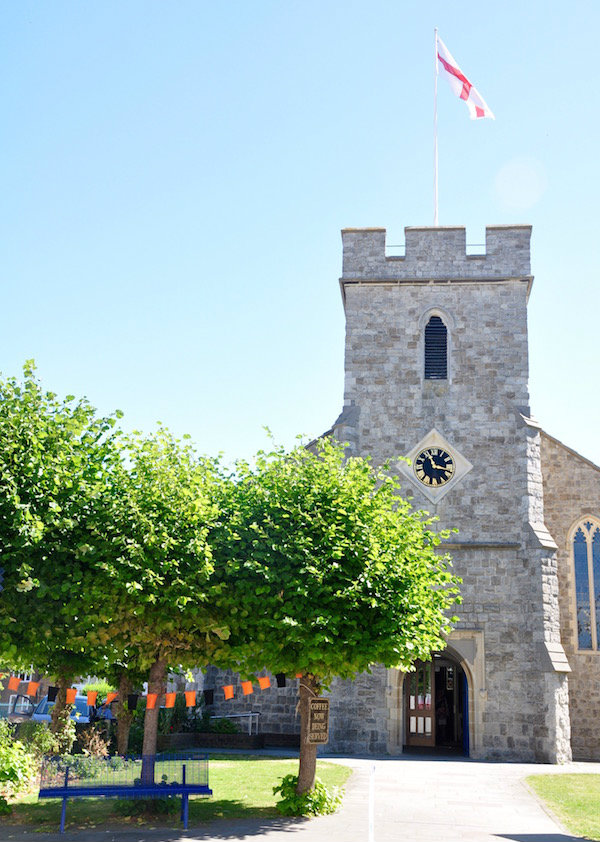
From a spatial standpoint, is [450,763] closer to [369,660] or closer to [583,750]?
[583,750]

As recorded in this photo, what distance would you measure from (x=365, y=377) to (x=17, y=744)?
15.4m

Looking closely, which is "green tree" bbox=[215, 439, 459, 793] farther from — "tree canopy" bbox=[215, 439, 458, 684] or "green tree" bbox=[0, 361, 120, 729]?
"green tree" bbox=[0, 361, 120, 729]

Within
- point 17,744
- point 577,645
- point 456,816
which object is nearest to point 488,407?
point 577,645

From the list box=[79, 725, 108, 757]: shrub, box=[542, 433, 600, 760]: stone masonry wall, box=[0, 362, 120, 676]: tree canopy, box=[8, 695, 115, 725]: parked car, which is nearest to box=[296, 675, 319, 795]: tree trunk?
box=[0, 362, 120, 676]: tree canopy

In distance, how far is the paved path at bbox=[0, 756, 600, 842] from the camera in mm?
11680

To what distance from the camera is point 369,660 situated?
1334cm

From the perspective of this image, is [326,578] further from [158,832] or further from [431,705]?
[431,705]

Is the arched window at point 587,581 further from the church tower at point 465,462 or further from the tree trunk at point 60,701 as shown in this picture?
the tree trunk at point 60,701

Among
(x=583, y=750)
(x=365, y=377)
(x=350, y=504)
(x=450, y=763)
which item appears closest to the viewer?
(x=350, y=504)

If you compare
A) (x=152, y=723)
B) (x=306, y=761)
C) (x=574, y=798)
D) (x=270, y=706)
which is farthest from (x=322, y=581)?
(x=270, y=706)

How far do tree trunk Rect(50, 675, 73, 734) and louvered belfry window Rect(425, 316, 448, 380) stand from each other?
14.4 metres

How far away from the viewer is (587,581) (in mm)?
26531

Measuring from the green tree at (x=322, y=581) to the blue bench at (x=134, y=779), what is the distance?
1762 millimetres

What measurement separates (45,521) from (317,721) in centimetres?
556
